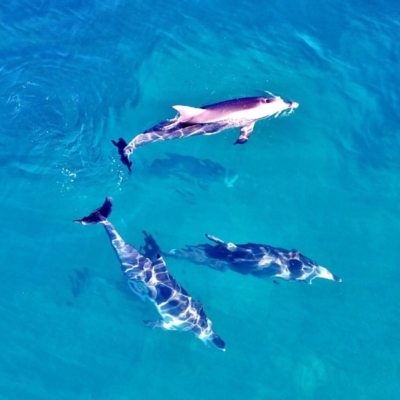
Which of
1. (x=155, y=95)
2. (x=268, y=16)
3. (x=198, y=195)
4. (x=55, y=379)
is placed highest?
(x=268, y=16)

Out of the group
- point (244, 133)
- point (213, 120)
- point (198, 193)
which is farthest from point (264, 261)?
point (213, 120)

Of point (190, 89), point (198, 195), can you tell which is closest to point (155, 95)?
point (190, 89)

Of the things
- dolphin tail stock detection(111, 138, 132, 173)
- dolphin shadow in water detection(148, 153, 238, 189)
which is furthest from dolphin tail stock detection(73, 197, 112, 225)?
dolphin shadow in water detection(148, 153, 238, 189)

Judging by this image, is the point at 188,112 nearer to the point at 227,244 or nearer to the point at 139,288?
the point at 227,244

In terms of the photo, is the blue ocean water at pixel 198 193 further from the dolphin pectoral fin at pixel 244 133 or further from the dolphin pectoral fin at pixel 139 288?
the dolphin pectoral fin at pixel 244 133

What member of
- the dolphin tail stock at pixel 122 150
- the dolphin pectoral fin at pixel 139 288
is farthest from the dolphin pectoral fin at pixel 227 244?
the dolphin tail stock at pixel 122 150

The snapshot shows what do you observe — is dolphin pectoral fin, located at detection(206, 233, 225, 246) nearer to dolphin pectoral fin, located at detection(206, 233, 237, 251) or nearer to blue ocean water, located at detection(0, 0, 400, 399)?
dolphin pectoral fin, located at detection(206, 233, 237, 251)

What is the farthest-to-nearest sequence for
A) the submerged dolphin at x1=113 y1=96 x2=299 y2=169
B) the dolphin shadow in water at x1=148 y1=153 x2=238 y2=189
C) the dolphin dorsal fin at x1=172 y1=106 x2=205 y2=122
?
the dolphin shadow in water at x1=148 y1=153 x2=238 y2=189
the submerged dolphin at x1=113 y1=96 x2=299 y2=169
the dolphin dorsal fin at x1=172 y1=106 x2=205 y2=122

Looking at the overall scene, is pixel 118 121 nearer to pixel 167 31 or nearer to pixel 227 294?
pixel 167 31
